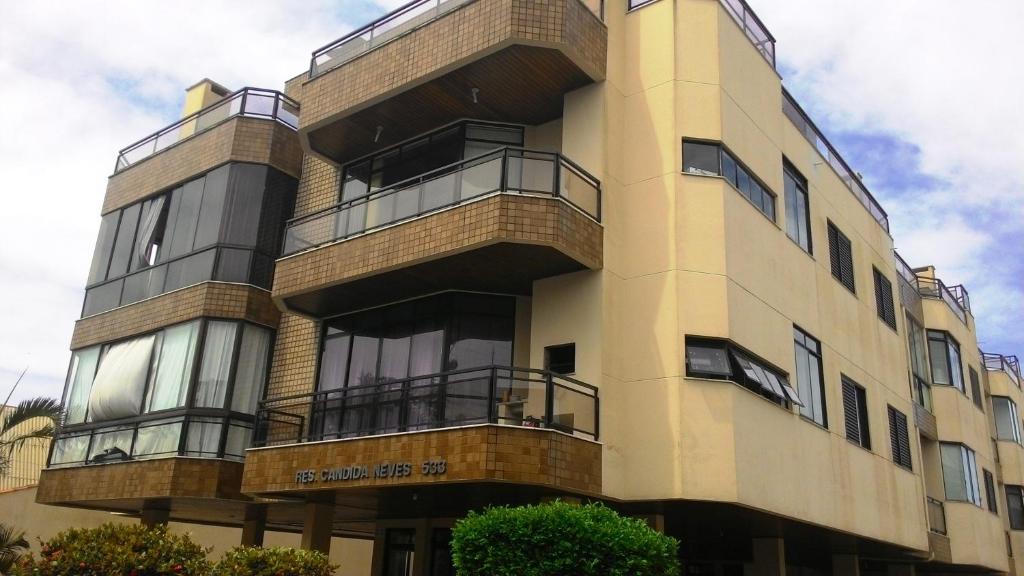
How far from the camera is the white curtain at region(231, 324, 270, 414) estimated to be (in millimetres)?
19312

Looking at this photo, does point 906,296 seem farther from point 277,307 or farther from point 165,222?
point 165,222

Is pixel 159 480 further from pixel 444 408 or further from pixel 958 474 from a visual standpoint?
pixel 958 474

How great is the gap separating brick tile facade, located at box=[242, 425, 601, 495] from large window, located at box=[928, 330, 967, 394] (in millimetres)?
18766

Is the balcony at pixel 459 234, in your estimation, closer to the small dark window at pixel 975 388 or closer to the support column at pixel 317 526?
the support column at pixel 317 526

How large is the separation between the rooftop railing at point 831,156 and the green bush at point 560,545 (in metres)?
12.2

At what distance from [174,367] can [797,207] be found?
14532mm

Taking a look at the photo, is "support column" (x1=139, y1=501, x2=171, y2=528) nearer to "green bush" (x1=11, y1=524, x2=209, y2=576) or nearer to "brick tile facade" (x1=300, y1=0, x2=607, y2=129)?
"green bush" (x1=11, y1=524, x2=209, y2=576)

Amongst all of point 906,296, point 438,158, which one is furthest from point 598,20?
point 906,296

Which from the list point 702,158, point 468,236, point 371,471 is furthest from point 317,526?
point 702,158

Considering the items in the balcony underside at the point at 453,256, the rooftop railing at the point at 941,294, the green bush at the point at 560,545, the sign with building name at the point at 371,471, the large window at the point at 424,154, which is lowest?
the green bush at the point at 560,545

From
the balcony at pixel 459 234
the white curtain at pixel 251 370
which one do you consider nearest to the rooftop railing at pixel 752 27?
the balcony at pixel 459 234

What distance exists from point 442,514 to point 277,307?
592 centimetres

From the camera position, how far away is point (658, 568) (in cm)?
1166

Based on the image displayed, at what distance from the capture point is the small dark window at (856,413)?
66.5ft
